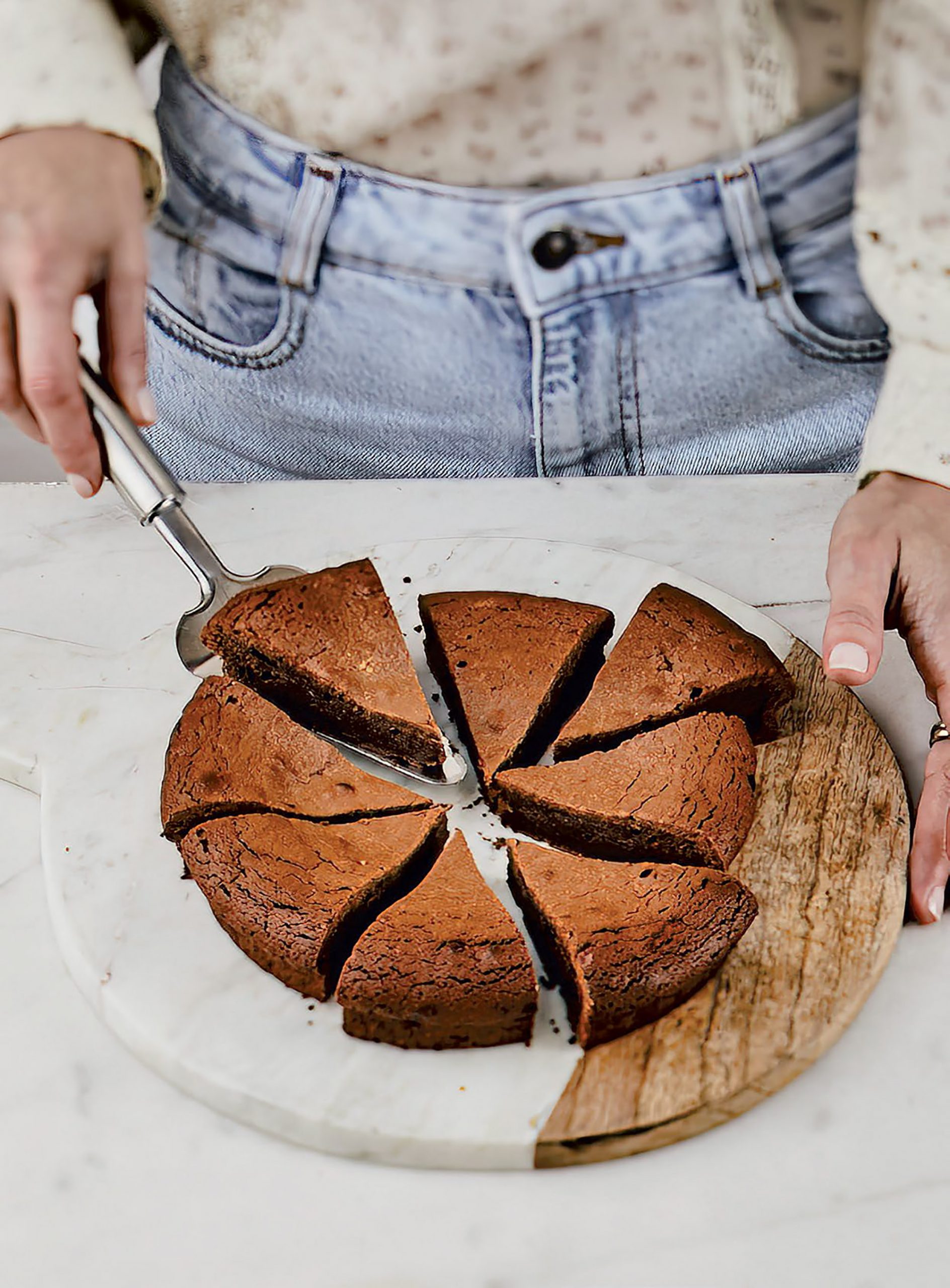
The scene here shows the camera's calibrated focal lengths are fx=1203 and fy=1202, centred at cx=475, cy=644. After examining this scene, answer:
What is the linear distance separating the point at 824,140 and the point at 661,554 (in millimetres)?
737

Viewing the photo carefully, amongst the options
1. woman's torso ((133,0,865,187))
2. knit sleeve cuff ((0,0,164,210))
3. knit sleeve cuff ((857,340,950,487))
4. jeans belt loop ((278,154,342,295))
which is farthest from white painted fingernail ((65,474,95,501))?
knit sleeve cuff ((857,340,950,487))

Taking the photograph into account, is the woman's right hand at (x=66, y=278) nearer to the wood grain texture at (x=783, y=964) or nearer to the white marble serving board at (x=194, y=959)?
the white marble serving board at (x=194, y=959)

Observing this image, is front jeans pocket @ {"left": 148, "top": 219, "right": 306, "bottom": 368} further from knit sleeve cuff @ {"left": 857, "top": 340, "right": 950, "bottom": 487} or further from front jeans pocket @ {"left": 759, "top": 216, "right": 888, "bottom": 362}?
knit sleeve cuff @ {"left": 857, "top": 340, "right": 950, "bottom": 487}

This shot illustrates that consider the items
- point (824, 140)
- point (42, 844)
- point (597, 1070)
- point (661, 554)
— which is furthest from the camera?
point (661, 554)

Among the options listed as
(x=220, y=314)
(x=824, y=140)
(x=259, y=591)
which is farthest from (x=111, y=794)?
(x=824, y=140)

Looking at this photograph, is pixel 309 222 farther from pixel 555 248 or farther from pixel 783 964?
pixel 783 964

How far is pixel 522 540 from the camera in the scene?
2111 mm

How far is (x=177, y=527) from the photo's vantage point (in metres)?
1.86

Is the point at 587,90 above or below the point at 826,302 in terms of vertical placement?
above

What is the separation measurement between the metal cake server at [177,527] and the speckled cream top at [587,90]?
45 cm

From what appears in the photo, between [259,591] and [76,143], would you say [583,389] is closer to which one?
[259,591]

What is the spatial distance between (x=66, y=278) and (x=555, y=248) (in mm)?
813

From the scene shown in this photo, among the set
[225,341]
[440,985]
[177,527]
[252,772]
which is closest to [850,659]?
[440,985]

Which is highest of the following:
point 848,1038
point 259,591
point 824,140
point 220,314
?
point 824,140
